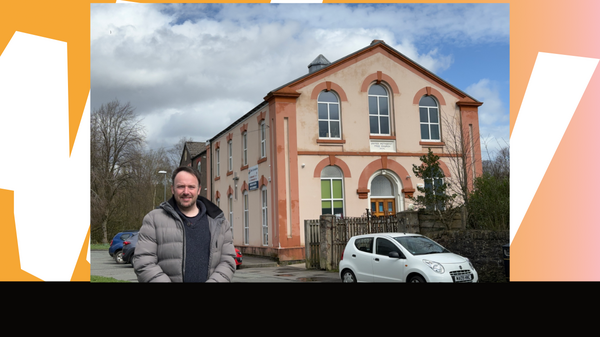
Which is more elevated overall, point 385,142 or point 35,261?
point 385,142

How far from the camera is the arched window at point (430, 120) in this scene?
15742 millimetres

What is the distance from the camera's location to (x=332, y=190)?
16.6 metres

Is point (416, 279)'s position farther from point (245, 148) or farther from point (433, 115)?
point (245, 148)

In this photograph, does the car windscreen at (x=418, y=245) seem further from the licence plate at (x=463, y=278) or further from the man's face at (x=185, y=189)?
the man's face at (x=185, y=189)

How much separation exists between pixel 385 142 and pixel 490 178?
6.39 metres

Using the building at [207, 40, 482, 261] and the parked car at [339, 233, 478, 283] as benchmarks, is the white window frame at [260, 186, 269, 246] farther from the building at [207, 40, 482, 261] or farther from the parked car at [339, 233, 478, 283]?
the parked car at [339, 233, 478, 283]

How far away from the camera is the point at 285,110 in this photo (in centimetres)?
1658

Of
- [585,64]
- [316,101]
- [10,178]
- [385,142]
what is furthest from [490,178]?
[10,178]

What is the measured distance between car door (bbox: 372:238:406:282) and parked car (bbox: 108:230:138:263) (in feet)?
34.7

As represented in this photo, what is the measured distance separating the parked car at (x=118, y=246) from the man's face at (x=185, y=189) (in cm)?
1435

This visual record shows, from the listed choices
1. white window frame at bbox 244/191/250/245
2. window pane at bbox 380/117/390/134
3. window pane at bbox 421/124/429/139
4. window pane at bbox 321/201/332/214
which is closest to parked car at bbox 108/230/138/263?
white window frame at bbox 244/191/250/245

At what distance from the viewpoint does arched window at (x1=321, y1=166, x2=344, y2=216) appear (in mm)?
16578
